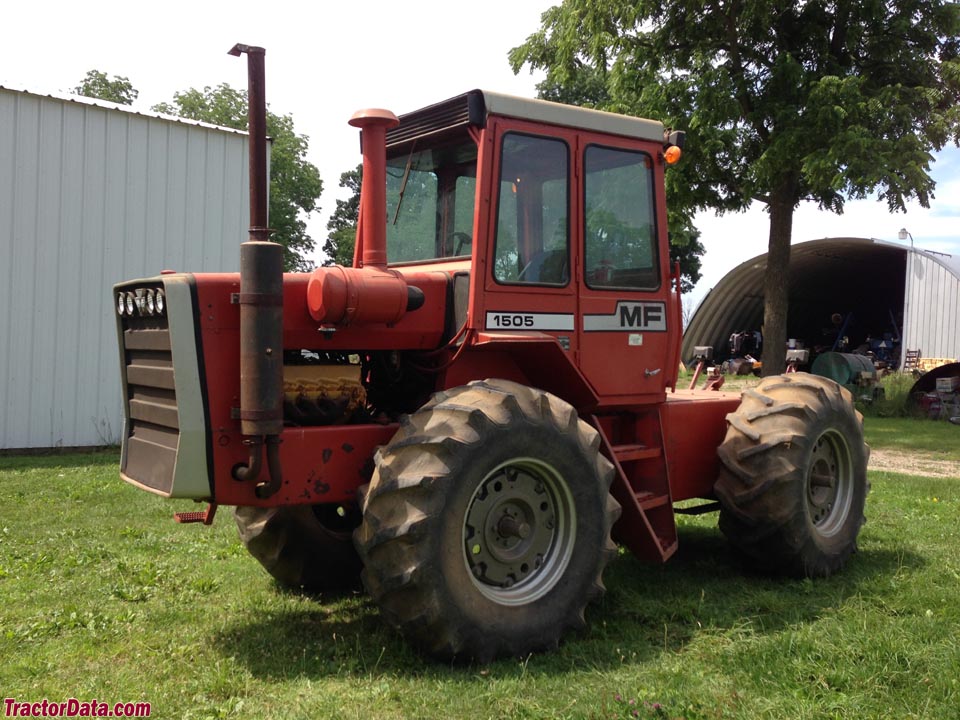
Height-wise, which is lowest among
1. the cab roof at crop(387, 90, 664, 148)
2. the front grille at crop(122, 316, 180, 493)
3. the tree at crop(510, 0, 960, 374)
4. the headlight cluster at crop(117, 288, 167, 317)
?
the front grille at crop(122, 316, 180, 493)

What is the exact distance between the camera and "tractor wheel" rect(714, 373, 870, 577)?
5.92 meters

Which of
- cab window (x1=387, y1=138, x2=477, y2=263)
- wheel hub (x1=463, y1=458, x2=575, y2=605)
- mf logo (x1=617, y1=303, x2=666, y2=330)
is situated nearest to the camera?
wheel hub (x1=463, y1=458, x2=575, y2=605)

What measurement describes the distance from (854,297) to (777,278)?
52.2 ft

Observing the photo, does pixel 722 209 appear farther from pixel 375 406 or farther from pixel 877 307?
pixel 877 307

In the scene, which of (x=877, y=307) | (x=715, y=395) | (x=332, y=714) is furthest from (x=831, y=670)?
(x=877, y=307)

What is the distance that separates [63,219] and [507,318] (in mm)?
8948

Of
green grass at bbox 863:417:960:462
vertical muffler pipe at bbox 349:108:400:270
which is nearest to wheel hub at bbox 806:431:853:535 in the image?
vertical muffler pipe at bbox 349:108:400:270

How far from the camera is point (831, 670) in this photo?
4.32 metres

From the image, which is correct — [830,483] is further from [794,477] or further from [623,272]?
[623,272]

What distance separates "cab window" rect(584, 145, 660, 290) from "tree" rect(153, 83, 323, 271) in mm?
31786

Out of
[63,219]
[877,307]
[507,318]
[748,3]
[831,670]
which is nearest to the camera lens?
[831,670]

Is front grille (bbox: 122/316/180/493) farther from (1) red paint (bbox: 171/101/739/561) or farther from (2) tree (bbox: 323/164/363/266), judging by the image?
(2) tree (bbox: 323/164/363/266)

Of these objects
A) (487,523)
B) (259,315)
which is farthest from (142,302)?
(487,523)

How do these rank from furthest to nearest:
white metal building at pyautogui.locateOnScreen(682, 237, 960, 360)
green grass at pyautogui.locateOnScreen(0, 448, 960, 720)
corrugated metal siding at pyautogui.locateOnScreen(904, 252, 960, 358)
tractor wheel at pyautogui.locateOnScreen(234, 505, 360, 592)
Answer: white metal building at pyautogui.locateOnScreen(682, 237, 960, 360)
corrugated metal siding at pyautogui.locateOnScreen(904, 252, 960, 358)
tractor wheel at pyautogui.locateOnScreen(234, 505, 360, 592)
green grass at pyautogui.locateOnScreen(0, 448, 960, 720)
